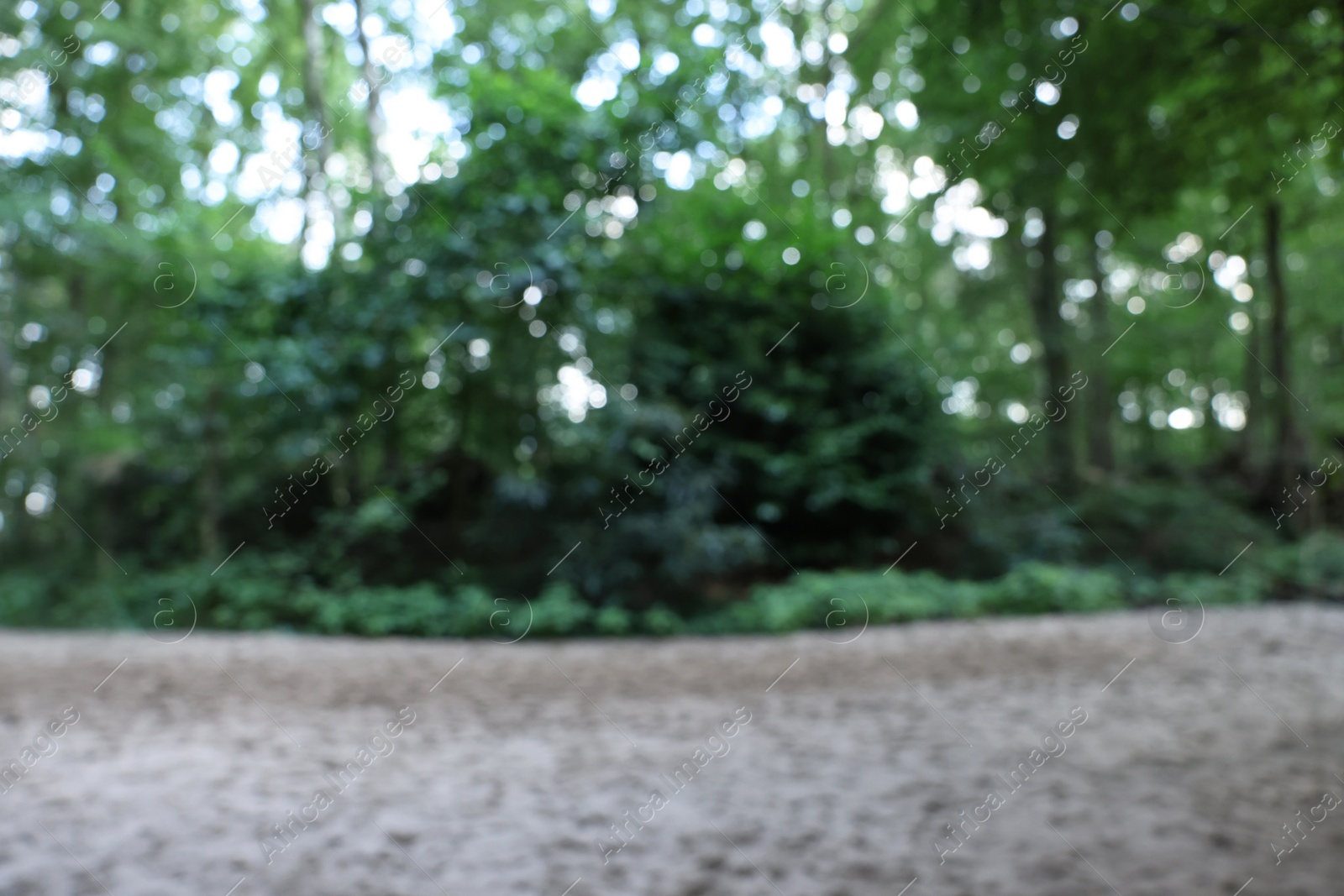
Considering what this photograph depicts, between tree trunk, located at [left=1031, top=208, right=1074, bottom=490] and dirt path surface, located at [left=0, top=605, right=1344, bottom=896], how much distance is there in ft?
19.3

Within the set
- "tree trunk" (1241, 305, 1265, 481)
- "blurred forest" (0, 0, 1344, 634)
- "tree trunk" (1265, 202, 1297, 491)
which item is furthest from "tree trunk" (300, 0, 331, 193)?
"tree trunk" (1241, 305, 1265, 481)

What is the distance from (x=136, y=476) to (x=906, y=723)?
375 inches

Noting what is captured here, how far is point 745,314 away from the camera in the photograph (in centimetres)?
971

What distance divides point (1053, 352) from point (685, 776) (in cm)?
990

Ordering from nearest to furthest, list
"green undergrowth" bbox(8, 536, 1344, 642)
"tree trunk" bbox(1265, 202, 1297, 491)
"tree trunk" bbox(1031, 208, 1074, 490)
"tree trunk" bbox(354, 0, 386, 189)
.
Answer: "green undergrowth" bbox(8, 536, 1344, 642) → "tree trunk" bbox(354, 0, 386, 189) → "tree trunk" bbox(1265, 202, 1297, 491) → "tree trunk" bbox(1031, 208, 1074, 490)

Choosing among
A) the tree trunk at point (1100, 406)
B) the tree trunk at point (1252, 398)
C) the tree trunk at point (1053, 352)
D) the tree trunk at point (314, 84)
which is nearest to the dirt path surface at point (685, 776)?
the tree trunk at point (1053, 352)

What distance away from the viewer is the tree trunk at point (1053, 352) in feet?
37.6

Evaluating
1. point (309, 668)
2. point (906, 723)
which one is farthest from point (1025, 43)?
point (309, 668)

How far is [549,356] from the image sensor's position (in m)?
8.07

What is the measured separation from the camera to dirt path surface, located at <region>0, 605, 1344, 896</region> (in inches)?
98.7

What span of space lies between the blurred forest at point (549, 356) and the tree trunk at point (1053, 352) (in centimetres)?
7

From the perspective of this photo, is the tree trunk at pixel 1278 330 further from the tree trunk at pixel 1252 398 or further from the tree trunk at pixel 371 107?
the tree trunk at pixel 371 107

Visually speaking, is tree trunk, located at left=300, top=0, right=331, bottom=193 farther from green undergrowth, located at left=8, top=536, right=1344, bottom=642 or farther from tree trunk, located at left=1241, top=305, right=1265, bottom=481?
tree trunk, located at left=1241, top=305, right=1265, bottom=481

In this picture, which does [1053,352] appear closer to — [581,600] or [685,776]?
[581,600]
